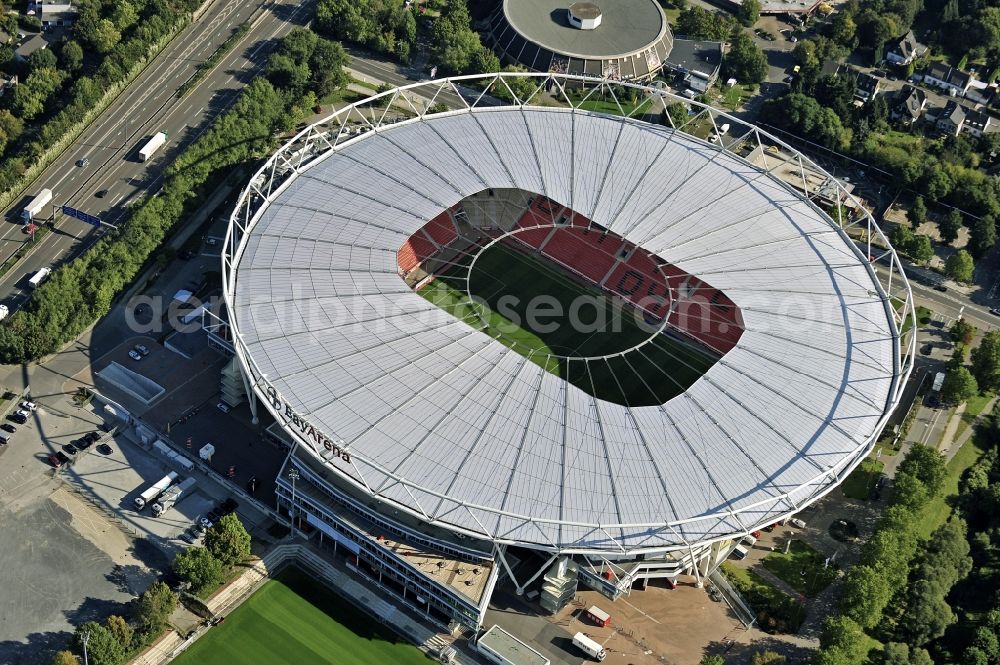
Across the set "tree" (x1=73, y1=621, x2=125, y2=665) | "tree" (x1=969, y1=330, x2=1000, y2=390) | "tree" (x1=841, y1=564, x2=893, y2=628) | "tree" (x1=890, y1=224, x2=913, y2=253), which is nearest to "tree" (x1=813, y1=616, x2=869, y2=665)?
"tree" (x1=841, y1=564, x2=893, y2=628)

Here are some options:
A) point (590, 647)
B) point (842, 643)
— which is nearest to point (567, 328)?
point (590, 647)

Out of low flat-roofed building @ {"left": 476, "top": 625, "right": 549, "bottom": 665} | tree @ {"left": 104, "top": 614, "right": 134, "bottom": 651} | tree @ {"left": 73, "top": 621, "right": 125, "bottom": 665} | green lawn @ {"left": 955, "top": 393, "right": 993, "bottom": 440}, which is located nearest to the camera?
tree @ {"left": 73, "top": 621, "right": 125, "bottom": 665}

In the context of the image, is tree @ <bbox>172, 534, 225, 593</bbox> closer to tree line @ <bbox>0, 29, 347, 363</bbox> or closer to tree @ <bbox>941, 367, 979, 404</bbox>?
tree line @ <bbox>0, 29, 347, 363</bbox>

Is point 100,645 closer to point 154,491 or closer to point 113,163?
point 154,491

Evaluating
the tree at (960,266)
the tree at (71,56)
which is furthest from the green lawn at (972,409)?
the tree at (71,56)

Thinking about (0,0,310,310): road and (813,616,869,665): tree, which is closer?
(813,616,869,665): tree

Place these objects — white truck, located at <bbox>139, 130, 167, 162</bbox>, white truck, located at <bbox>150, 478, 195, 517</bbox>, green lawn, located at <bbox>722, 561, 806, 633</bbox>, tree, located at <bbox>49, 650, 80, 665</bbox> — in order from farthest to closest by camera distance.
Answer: white truck, located at <bbox>139, 130, 167, 162</bbox> < white truck, located at <bbox>150, 478, 195, 517</bbox> < green lawn, located at <bbox>722, 561, 806, 633</bbox> < tree, located at <bbox>49, 650, 80, 665</bbox>

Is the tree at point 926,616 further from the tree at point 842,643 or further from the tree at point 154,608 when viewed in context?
the tree at point 154,608

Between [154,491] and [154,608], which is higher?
[154,491]
